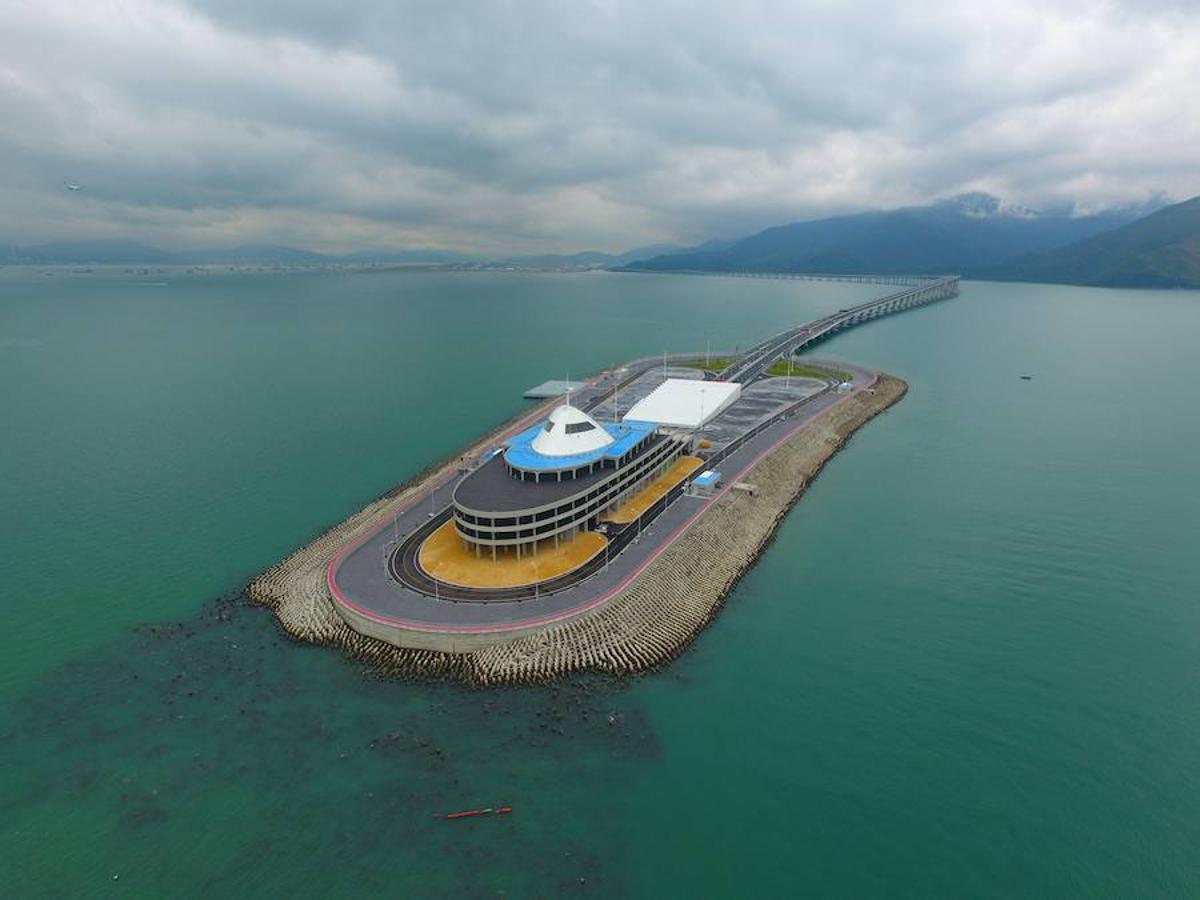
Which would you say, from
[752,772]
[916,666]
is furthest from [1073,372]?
[752,772]

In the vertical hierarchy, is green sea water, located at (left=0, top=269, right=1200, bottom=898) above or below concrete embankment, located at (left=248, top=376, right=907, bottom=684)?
below

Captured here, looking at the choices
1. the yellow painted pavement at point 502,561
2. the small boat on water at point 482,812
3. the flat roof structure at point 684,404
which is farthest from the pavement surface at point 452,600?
the flat roof structure at point 684,404

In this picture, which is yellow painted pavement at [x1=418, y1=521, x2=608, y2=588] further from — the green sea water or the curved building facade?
the green sea water

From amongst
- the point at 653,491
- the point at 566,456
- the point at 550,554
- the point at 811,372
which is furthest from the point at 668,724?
the point at 811,372

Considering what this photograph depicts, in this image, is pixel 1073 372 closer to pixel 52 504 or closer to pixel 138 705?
pixel 138 705

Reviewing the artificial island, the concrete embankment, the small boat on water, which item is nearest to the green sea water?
the small boat on water

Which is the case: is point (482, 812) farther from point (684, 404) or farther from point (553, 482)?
point (684, 404)

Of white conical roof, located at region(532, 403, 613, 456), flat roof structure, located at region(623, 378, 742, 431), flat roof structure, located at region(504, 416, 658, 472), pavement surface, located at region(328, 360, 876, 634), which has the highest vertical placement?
white conical roof, located at region(532, 403, 613, 456)
